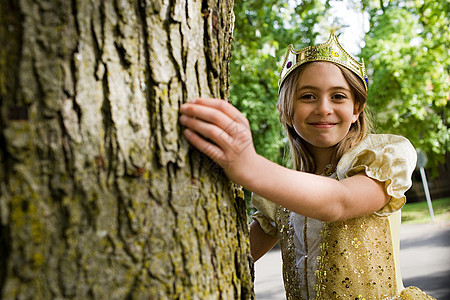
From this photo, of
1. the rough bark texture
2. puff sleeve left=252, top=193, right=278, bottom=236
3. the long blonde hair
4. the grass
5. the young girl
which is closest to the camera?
the rough bark texture

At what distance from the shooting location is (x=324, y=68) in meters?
1.95

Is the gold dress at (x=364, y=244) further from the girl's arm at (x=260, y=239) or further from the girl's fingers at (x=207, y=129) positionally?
the girl's fingers at (x=207, y=129)

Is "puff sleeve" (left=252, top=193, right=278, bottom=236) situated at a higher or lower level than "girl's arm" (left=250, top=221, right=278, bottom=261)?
higher

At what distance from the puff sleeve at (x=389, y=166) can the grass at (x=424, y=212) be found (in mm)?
15138

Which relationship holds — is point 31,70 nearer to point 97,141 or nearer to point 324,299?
point 97,141

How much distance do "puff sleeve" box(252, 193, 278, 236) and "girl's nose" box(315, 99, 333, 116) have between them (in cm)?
50

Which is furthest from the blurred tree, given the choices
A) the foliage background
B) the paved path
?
the paved path

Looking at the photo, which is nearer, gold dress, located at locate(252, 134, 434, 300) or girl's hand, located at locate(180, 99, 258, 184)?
girl's hand, located at locate(180, 99, 258, 184)

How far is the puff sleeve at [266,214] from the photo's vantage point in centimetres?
210

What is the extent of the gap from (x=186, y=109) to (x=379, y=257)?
1127mm

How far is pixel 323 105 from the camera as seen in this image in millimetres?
1865

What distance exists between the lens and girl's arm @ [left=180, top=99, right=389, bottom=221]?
3.44 ft

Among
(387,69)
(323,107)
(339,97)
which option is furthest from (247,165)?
(387,69)

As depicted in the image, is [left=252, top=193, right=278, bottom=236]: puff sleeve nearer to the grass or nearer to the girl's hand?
the girl's hand
